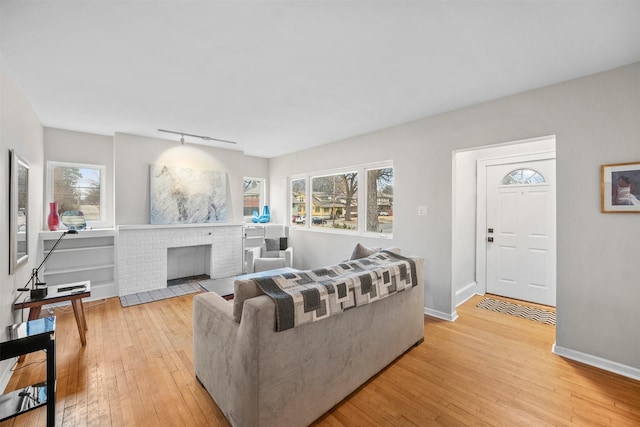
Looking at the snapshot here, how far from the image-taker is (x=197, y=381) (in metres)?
2.21

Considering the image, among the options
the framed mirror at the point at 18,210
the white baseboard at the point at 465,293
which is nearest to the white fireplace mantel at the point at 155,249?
the framed mirror at the point at 18,210

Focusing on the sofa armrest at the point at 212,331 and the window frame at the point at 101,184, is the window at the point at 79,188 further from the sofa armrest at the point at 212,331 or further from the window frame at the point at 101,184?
the sofa armrest at the point at 212,331

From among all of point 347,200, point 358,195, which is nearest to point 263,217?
point 347,200

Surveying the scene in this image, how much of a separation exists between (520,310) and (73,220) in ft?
21.1

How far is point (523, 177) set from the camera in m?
4.03

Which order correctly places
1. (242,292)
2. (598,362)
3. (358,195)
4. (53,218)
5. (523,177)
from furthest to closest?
(358,195)
(523,177)
(53,218)
(598,362)
(242,292)

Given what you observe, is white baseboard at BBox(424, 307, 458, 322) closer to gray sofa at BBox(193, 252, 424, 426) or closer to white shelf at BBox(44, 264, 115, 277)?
gray sofa at BBox(193, 252, 424, 426)

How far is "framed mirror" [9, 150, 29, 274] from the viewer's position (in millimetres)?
2322

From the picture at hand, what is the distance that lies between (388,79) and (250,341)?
2440mm

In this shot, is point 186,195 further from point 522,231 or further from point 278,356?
point 522,231

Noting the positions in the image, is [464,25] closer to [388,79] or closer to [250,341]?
[388,79]

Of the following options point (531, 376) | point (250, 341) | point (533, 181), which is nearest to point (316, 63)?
point (250, 341)

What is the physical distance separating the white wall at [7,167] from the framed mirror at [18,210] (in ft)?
0.18

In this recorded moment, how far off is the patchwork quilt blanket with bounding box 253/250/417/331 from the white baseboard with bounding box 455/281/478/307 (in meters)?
1.86
